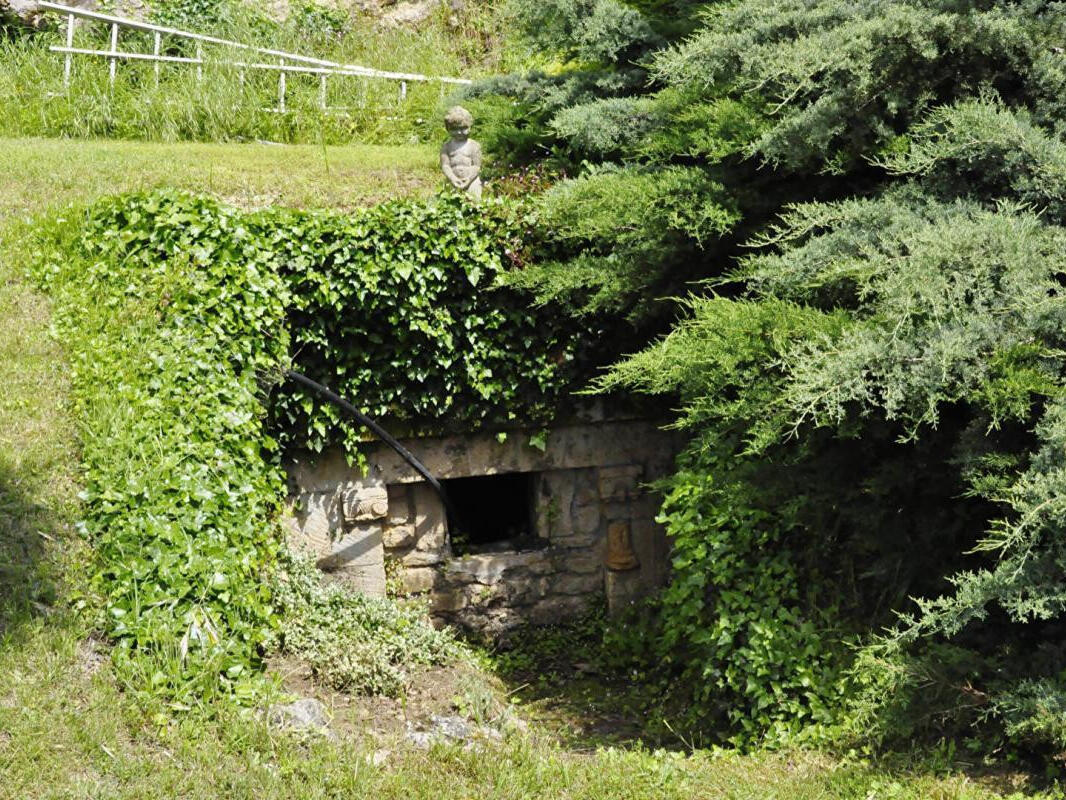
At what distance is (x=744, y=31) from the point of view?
6527 millimetres

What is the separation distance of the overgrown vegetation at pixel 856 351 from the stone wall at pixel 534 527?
84cm

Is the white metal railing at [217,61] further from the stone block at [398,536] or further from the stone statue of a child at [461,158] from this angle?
the stone block at [398,536]

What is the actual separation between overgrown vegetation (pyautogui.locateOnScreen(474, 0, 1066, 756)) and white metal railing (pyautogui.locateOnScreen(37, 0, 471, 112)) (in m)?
4.72

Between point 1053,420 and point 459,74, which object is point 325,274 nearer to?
point 1053,420

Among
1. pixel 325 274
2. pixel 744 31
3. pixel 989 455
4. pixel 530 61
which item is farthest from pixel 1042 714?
pixel 530 61

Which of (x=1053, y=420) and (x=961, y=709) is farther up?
(x=1053, y=420)

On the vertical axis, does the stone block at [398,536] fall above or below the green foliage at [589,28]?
below

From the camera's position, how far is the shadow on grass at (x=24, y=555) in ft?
16.6

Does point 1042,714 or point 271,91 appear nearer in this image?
point 1042,714

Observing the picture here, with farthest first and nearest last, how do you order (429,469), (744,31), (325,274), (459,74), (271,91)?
1. (459,74)
2. (271,91)
3. (429,469)
4. (325,274)
5. (744,31)

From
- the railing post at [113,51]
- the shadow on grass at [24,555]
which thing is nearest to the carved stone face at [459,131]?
the shadow on grass at [24,555]

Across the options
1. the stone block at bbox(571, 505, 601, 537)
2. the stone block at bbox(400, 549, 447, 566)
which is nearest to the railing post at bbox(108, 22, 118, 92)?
the stone block at bbox(400, 549, 447, 566)

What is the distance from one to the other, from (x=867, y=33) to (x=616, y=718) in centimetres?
392

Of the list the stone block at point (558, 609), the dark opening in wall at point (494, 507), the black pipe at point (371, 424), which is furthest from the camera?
the dark opening in wall at point (494, 507)
